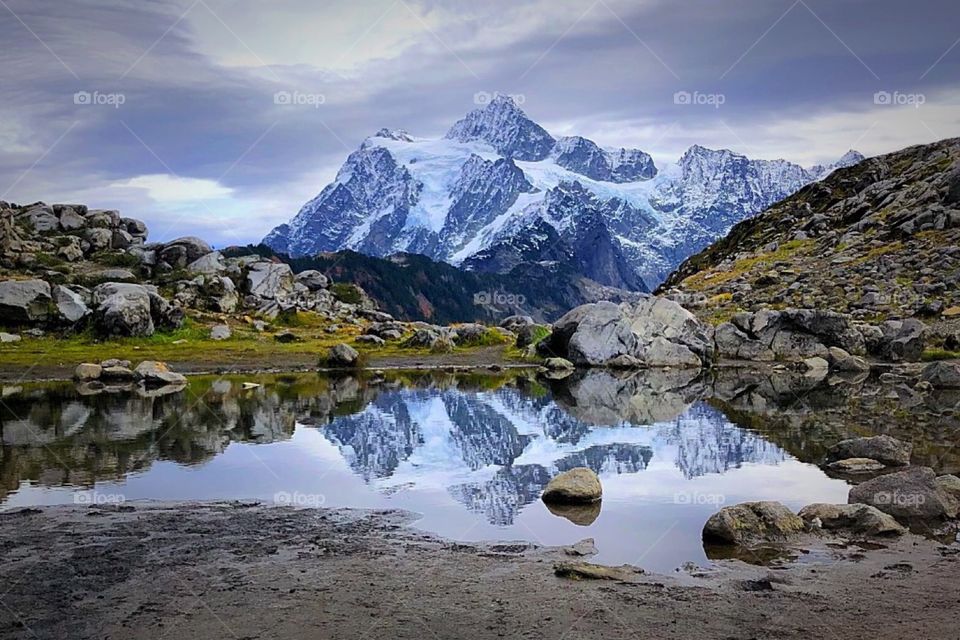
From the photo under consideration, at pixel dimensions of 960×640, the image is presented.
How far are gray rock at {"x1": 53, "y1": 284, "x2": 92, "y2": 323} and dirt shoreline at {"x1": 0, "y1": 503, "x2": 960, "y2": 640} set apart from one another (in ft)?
194

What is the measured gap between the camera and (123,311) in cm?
7288

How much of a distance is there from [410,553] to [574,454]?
48.1 feet

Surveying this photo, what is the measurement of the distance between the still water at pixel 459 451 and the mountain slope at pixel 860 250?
32849 mm

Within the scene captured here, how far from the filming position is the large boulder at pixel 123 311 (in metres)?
73.0

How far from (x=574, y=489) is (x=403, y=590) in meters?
8.75

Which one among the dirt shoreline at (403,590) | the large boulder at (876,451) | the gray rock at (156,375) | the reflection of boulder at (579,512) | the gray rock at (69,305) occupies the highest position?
the gray rock at (69,305)

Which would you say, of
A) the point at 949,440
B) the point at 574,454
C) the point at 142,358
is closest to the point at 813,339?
the point at 949,440

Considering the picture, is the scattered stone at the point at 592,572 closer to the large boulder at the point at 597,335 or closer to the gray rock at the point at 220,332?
the large boulder at the point at 597,335

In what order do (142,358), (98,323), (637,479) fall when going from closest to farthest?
1. (637,479)
2. (142,358)
3. (98,323)

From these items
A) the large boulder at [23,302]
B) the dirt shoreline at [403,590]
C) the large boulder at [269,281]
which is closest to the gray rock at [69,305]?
the large boulder at [23,302]

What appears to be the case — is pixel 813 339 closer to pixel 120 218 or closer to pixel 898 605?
pixel 898 605

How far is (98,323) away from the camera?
2901 inches

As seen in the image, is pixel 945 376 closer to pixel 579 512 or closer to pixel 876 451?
pixel 876 451

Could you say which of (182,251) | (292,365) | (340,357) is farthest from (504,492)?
(182,251)
